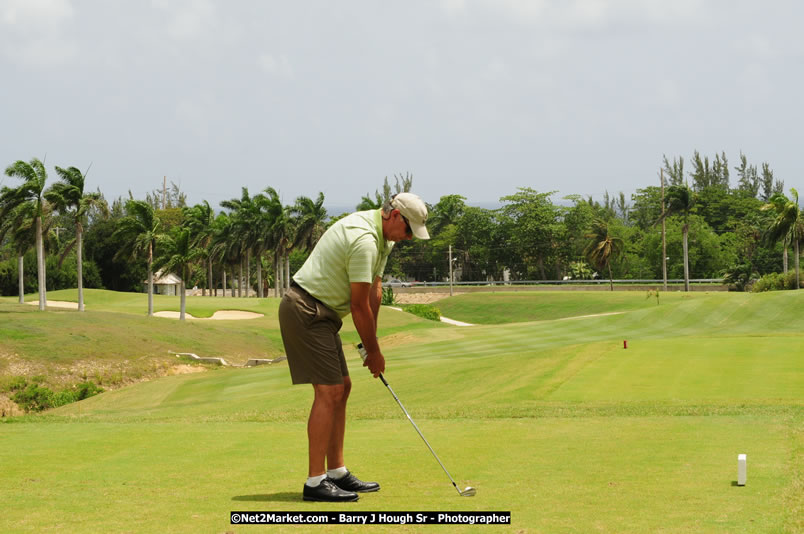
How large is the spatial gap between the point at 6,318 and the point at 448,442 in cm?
3529

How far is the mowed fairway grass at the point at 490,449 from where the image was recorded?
6.24 meters

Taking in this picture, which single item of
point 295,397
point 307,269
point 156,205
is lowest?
point 295,397

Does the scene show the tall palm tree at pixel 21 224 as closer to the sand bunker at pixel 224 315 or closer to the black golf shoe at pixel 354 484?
the sand bunker at pixel 224 315

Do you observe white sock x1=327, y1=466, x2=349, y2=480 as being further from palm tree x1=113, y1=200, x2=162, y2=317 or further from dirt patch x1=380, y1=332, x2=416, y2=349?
palm tree x1=113, y1=200, x2=162, y2=317

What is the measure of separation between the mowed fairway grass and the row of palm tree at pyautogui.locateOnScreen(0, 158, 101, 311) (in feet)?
98.1

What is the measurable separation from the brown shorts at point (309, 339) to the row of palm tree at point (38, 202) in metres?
47.4

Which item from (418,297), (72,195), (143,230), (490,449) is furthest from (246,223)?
(490,449)

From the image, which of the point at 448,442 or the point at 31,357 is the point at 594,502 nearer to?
the point at 448,442

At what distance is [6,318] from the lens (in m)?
40.1

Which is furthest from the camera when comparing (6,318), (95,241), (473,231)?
(473,231)

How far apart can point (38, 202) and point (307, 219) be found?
134ft

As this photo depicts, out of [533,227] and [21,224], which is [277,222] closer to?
[21,224]

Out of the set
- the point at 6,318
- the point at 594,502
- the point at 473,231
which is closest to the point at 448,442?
the point at 594,502

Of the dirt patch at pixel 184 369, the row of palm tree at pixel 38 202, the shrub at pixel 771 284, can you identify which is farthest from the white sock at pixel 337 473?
the shrub at pixel 771 284
